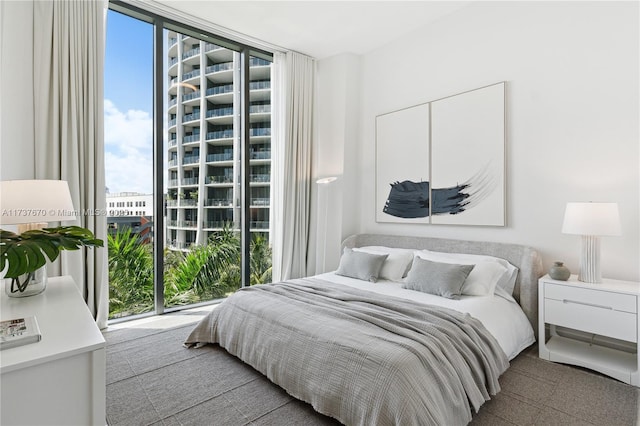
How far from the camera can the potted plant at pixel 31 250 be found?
4.33 feet

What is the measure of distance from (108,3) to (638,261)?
15.9ft

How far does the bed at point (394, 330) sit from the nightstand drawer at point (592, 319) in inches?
9.6

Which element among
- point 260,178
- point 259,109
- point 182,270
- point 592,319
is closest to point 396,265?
point 592,319

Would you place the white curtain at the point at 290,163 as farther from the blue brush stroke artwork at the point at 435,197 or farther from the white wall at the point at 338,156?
the blue brush stroke artwork at the point at 435,197

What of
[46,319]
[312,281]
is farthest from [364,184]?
[46,319]

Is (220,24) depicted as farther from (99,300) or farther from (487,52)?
(99,300)

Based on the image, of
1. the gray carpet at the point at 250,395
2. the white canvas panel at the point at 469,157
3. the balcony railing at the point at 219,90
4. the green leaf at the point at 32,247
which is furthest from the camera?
the balcony railing at the point at 219,90

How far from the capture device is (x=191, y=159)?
3.79 metres

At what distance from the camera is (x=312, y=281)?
3.05 metres

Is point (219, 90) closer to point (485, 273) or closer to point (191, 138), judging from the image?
point (191, 138)

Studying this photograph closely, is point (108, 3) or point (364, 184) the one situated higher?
point (108, 3)

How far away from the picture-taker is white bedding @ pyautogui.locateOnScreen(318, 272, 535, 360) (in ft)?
7.53

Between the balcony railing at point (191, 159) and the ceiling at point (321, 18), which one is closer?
the ceiling at point (321, 18)

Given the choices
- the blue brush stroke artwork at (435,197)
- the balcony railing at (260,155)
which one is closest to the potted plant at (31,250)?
the balcony railing at (260,155)
